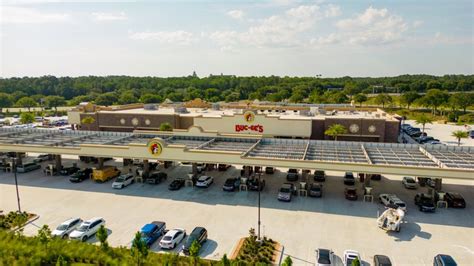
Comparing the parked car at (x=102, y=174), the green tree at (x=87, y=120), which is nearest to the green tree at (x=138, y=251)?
the parked car at (x=102, y=174)

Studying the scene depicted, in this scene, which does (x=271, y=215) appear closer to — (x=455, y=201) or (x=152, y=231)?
(x=152, y=231)

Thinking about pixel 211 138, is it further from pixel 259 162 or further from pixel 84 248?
pixel 84 248

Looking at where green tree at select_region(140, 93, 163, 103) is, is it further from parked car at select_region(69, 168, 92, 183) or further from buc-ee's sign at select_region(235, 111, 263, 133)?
→ parked car at select_region(69, 168, 92, 183)

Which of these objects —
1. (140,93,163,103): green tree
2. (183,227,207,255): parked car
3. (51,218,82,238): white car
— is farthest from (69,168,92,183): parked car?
(140,93,163,103): green tree

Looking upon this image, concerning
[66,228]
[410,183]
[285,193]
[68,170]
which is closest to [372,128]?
[410,183]

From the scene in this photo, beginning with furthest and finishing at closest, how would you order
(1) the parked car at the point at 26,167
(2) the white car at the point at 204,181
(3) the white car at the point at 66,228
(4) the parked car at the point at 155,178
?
1. (1) the parked car at the point at 26,167
2. (4) the parked car at the point at 155,178
3. (2) the white car at the point at 204,181
4. (3) the white car at the point at 66,228

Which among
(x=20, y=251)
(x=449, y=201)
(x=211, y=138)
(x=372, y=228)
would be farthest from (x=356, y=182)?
(x=20, y=251)

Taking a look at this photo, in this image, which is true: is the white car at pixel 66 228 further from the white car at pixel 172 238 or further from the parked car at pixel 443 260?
the parked car at pixel 443 260
